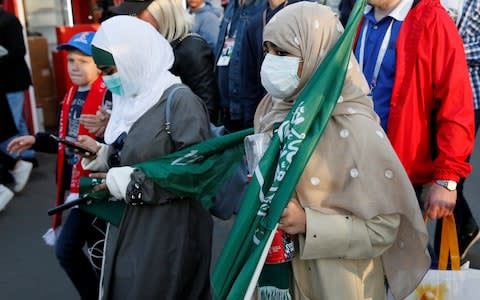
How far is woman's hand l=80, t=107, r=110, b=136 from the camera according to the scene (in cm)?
293

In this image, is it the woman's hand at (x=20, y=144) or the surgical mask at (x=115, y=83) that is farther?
the woman's hand at (x=20, y=144)

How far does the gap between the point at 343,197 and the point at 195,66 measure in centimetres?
196

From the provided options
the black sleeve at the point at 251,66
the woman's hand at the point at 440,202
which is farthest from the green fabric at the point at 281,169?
the black sleeve at the point at 251,66

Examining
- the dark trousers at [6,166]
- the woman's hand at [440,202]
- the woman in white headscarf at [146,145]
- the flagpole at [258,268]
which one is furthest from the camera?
the dark trousers at [6,166]

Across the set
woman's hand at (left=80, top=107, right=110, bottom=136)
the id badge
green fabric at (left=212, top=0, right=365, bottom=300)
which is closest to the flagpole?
green fabric at (left=212, top=0, right=365, bottom=300)

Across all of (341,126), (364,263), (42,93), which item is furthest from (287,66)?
(42,93)

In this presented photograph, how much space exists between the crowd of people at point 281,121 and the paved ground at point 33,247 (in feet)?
2.96

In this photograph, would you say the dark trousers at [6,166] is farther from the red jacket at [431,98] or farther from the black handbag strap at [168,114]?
the red jacket at [431,98]

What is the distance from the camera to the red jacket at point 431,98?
7.79 feet

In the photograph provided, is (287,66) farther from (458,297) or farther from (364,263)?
(458,297)

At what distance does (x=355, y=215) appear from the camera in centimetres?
179

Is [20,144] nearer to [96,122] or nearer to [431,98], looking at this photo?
[96,122]

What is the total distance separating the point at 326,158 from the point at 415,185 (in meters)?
0.89

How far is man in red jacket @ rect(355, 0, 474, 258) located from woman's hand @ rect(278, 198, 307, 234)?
2.55 feet
